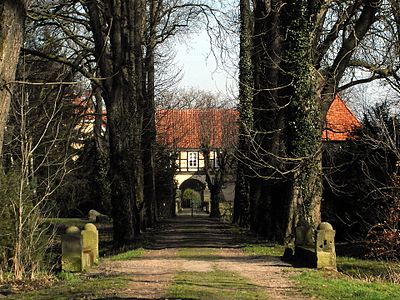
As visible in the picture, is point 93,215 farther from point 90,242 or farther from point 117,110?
point 90,242

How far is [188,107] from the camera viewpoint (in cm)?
6388

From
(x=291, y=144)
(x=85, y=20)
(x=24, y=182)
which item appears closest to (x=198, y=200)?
(x=85, y=20)

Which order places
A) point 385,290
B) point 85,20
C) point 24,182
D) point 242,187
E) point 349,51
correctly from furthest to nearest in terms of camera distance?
point 242,187 → point 85,20 → point 349,51 → point 24,182 → point 385,290

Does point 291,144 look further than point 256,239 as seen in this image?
No

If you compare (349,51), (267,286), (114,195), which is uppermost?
(349,51)

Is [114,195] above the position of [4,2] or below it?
below

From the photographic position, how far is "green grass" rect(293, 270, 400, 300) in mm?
10508

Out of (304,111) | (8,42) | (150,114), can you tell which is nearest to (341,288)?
(8,42)

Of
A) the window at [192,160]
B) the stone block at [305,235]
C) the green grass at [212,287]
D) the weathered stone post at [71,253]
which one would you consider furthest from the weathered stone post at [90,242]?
the window at [192,160]

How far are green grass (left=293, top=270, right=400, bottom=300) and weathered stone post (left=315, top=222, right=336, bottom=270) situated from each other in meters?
1.07

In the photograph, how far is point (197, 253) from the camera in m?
19.7

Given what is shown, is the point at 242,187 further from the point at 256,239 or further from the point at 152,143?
the point at 256,239

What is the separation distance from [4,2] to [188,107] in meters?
56.2

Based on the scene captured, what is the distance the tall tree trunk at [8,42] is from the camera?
25.4 ft
